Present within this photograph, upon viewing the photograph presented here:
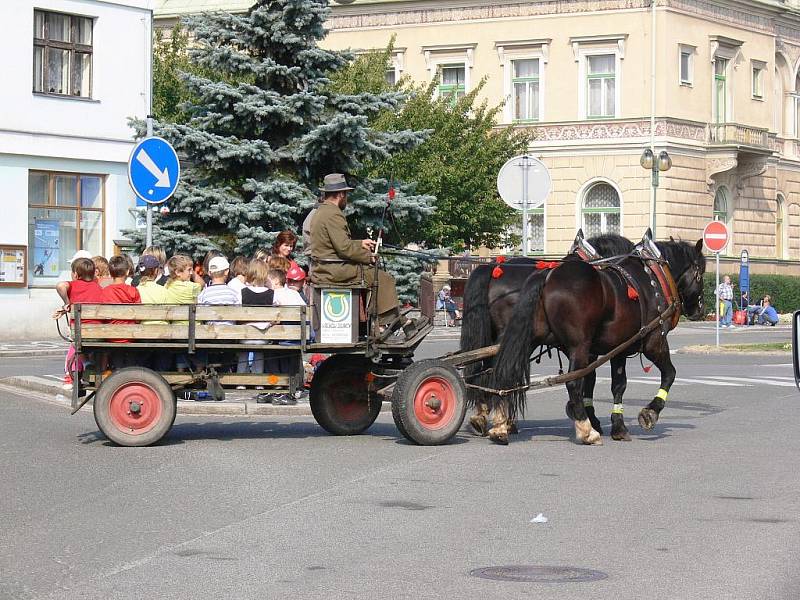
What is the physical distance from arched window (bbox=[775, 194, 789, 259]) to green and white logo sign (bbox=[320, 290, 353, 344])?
51.4 meters

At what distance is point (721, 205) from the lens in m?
59.6

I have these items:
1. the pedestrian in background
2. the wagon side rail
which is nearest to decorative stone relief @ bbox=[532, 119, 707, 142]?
the pedestrian in background

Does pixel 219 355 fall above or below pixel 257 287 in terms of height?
below

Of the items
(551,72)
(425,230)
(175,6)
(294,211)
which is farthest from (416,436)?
(175,6)

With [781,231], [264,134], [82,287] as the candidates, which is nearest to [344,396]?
[82,287]

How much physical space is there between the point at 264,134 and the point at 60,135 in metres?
11.5

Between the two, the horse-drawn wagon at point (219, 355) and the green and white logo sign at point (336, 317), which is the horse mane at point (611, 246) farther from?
the green and white logo sign at point (336, 317)

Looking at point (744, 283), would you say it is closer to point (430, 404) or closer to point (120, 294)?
point (120, 294)

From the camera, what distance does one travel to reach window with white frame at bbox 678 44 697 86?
57406mm

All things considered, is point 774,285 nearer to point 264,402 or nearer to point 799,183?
point 799,183

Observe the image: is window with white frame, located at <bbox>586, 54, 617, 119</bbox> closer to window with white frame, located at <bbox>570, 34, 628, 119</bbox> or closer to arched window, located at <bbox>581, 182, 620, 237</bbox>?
window with white frame, located at <bbox>570, 34, 628, 119</bbox>

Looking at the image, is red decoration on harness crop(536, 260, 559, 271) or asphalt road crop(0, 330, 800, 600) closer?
asphalt road crop(0, 330, 800, 600)

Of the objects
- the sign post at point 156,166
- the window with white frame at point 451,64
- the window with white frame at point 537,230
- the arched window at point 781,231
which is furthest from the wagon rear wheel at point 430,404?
the arched window at point 781,231

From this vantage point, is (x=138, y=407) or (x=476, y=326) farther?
(x=476, y=326)
